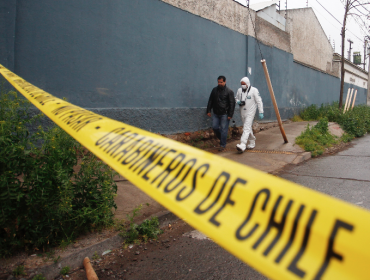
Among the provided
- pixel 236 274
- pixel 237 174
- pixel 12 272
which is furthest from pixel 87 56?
pixel 237 174

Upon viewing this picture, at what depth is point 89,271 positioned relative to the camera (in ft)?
8.00

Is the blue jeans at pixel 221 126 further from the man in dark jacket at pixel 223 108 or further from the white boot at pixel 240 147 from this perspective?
the white boot at pixel 240 147

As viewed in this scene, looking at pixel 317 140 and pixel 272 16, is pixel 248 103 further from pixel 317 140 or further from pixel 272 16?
pixel 272 16

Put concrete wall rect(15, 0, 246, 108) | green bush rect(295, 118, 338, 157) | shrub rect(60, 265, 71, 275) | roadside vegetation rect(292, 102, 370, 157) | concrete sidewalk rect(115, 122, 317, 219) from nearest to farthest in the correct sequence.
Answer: shrub rect(60, 265, 71, 275) → concrete sidewalk rect(115, 122, 317, 219) → concrete wall rect(15, 0, 246, 108) → green bush rect(295, 118, 338, 157) → roadside vegetation rect(292, 102, 370, 157)

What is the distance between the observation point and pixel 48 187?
2510mm

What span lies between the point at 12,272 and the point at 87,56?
4.45m

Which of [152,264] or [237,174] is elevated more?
[237,174]

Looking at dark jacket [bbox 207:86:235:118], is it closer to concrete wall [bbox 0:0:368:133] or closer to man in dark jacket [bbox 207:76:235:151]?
man in dark jacket [bbox 207:76:235:151]

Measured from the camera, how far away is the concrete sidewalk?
3838 millimetres

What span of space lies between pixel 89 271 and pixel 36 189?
2.69 ft

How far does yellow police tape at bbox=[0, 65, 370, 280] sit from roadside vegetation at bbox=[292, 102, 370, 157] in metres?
7.43

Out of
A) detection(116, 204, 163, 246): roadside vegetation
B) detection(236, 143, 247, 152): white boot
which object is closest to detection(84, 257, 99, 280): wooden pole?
detection(116, 204, 163, 246): roadside vegetation

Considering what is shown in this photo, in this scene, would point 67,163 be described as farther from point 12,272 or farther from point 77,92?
point 77,92

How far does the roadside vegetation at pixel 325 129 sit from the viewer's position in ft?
27.1
